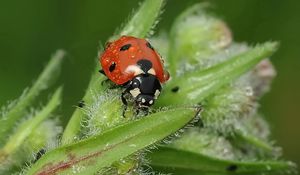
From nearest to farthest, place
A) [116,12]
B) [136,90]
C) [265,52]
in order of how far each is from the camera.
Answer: [136,90], [265,52], [116,12]

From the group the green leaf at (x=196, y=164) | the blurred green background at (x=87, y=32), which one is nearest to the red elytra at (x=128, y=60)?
the green leaf at (x=196, y=164)

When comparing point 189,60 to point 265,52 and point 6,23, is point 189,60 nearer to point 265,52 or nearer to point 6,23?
point 265,52

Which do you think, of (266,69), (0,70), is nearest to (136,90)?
(266,69)

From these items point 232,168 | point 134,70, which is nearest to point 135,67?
point 134,70

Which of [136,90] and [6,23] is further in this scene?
[6,23]

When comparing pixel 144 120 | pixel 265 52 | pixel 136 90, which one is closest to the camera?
pixel 144 120

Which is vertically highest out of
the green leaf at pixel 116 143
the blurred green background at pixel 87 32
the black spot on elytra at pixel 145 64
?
the blurred green background at pixel 87 32

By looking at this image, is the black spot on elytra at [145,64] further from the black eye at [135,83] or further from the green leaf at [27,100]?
the green leaf at [27,100]

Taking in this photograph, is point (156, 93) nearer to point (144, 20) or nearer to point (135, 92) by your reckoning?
point (135, 92)
